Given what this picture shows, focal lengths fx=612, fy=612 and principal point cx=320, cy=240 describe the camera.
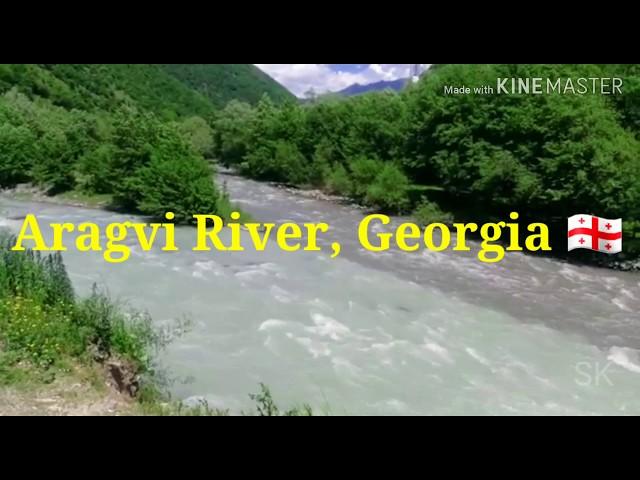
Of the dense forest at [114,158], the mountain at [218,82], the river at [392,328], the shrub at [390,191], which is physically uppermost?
the mountain at [218,82]

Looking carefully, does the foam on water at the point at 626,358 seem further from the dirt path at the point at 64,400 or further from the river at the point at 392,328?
the dirt path at the point at 64,400

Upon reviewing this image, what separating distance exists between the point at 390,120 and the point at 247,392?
23.4 metres

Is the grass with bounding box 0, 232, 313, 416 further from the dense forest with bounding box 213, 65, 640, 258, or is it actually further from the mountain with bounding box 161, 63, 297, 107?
the mountain with bounding box 161, 63, 297, 107

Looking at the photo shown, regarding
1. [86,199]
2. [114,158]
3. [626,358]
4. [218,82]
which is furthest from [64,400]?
[218,82]

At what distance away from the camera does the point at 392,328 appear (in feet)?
34.7

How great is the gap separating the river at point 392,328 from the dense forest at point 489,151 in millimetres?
2322

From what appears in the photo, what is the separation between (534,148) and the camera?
18.2 m

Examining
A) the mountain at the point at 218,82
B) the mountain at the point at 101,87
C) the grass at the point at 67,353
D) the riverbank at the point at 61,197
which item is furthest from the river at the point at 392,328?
the mountain at the point at 218,82

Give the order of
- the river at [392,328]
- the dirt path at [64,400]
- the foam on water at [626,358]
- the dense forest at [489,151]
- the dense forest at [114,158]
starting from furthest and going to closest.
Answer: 1. the dense forest at [114,158]
2. the dense forest at [489,151]
3. the foam on water at [626,358]
4. the river at [392,328]
5. the dirt path at [64,400]

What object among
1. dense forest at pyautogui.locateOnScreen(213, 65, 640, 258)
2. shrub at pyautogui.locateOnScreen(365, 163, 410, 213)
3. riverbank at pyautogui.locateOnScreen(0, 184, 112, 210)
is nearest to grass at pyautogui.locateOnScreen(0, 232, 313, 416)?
dense forest at pyautogui.locateOnScreen(213, 65, 640, 258)

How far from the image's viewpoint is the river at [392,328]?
8039mm
